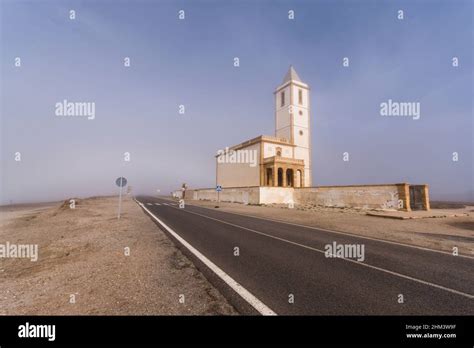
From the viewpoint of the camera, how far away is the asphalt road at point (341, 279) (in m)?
3.30

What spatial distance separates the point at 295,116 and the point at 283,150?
7.86 metres

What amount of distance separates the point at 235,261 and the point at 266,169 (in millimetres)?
32486

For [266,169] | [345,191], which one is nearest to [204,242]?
[345,191]

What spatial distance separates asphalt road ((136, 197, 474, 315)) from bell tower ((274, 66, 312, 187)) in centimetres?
3639

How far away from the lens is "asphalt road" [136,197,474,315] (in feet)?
10.8

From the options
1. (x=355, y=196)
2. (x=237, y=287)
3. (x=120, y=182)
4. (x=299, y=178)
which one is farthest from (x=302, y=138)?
(x=237, y=287)

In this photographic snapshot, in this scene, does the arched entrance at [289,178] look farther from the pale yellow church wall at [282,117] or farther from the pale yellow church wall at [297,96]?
the pale yellow church wall at [297,96]

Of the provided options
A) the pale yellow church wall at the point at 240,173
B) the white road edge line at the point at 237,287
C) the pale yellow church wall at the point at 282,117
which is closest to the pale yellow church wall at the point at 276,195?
the pale yellow church wall at the point at 240,173

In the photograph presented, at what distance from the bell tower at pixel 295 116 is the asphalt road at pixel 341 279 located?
36.4m

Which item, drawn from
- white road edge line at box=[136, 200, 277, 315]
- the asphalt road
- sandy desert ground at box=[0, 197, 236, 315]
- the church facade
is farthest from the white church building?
sandy desert ground at box=[0, 197, 236, 315]

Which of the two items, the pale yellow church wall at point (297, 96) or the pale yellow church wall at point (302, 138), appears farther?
the pale yellow church wall at point (297, 96)

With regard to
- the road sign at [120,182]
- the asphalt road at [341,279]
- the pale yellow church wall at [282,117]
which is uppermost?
the pale yellow church wall at [282,117]

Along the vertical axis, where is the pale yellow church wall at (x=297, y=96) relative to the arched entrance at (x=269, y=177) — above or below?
above

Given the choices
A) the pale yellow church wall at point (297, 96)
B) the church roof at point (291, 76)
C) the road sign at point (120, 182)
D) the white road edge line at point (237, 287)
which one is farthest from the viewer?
the church roof at point (291, 76)
